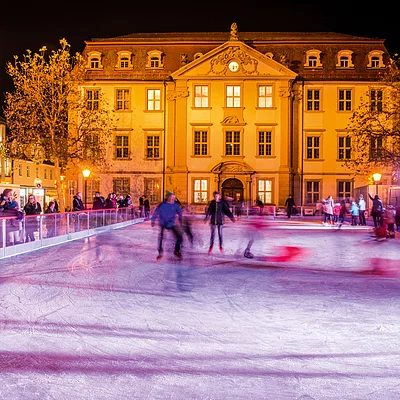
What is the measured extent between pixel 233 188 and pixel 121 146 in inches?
383

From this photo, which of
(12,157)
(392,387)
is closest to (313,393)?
(392,387)

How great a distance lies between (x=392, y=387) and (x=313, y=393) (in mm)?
721

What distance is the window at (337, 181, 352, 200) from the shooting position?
45156 millimetres

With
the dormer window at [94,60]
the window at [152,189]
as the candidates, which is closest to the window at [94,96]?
the dormer window at [94,60]

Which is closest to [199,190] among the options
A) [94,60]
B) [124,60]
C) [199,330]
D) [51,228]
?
[124,60]

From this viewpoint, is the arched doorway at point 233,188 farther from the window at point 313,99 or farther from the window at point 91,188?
the window at point 91,188

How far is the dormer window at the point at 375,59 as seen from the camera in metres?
45.8

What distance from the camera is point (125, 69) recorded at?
152ft

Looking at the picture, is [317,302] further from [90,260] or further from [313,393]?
[90,260]

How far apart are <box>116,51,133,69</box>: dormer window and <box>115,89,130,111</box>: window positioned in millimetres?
2083

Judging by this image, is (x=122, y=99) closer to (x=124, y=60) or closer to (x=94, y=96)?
(x=94, y=96)

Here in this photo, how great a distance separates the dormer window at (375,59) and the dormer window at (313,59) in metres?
4.02

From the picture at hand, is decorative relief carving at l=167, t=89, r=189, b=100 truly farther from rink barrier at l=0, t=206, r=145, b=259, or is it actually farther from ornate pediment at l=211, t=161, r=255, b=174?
rink barrier at l=0, t=206, r=145, b=259

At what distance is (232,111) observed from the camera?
44406 millimetres
